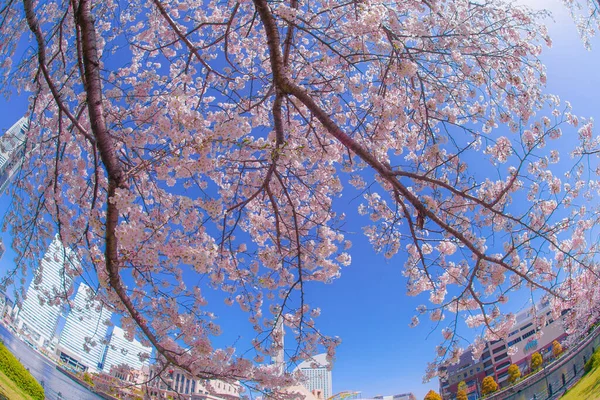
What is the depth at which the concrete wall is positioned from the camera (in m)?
13.3

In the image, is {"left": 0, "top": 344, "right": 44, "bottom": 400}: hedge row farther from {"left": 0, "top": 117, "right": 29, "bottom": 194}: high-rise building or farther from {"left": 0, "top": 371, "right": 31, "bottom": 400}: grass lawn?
{"left": 0, "top": 117, "right": 29, "bottom": 194}: high-rise building

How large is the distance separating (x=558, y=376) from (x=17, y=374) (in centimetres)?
2227

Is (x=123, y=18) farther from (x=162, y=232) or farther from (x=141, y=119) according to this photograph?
(x=162, y=232)

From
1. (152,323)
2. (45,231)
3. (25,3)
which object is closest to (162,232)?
(152,323)

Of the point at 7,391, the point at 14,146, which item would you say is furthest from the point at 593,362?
the point at 14,146

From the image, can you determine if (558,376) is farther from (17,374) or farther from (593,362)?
(17,374)

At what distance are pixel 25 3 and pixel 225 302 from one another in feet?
11.9

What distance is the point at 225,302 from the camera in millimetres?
4148

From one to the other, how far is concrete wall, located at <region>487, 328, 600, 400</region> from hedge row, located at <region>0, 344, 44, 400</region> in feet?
57.3

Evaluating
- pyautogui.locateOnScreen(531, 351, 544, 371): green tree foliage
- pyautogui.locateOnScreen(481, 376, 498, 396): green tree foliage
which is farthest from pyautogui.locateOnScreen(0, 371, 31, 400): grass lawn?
pyautogui.locateOnScreen(481, 376, 498, 396): green tree foliage

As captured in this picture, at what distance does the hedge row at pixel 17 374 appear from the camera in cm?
891

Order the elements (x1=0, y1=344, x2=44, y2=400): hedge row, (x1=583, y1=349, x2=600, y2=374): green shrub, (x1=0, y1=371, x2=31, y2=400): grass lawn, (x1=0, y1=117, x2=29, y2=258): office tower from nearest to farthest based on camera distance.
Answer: (x1=0, y1=117, x2=29, y2=258): office tower, (x1=0, y1=371, x2=31, y2=400): grass lawn, (x1=0, y1=344, x2=44, y2=400): hedge row, (x1=583, y1=349, x2=600, y2=374): green shrub

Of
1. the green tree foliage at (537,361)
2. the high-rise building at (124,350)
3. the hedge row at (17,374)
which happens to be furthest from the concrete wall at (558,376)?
the hedge row at (17,374)

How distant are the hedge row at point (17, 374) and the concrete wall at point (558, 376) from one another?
17.5 metres
